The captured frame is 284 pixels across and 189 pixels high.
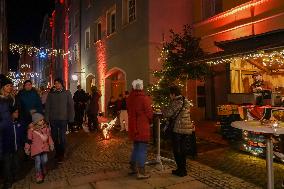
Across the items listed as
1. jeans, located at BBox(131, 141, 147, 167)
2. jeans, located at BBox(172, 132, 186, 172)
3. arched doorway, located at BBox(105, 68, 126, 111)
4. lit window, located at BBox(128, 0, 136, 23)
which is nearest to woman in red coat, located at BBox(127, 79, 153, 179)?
jeans, located at BBox(131, 141, 147, 167)

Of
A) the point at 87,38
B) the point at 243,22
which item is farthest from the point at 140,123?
the point at 87,38

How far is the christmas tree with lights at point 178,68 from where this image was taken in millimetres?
11352

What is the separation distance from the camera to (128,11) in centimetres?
1627

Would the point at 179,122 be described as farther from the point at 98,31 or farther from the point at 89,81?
the point at 89,81

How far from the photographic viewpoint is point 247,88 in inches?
533

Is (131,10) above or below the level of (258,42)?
above

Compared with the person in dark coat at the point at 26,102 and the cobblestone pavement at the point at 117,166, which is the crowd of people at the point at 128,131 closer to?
the cobblestone pavement at the point at 117,166

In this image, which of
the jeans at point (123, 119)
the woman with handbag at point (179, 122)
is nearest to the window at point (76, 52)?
the jeans at point (123, 119)

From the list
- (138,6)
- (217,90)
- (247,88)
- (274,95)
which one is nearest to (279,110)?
(274,95)

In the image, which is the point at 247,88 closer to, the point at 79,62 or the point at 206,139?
the point at 206,139

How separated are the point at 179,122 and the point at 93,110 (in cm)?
731

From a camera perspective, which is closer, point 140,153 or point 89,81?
point 140,153

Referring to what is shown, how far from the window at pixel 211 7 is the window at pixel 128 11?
3.50 metres

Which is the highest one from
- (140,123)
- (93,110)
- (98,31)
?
(98,31)
